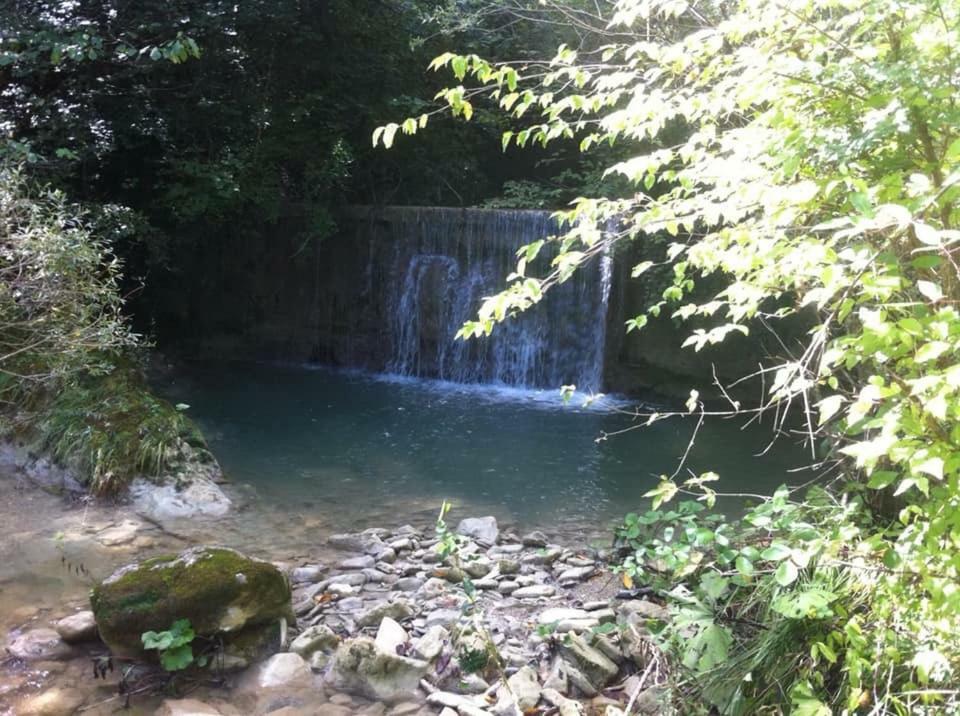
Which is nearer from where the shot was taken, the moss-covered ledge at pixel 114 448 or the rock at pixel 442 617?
the rock at pixel 442 617

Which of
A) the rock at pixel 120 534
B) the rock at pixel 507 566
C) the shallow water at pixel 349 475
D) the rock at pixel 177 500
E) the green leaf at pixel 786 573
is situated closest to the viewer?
the green leaf at pixel 786 573

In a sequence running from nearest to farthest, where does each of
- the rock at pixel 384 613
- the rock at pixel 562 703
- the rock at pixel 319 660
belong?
the rock at pixel 562 703 < the rock at pixel 319 660 < the rock at pixel 384 613

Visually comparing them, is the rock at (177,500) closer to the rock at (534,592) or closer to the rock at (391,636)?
the rock at (391,636)

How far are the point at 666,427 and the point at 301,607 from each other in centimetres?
557

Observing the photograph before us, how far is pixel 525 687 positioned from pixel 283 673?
3.38ft

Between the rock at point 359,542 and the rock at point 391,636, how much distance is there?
3.64ft

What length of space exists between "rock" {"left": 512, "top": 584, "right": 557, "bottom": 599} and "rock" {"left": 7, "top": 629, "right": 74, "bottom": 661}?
82.0 inches

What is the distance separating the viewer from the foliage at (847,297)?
183 cm

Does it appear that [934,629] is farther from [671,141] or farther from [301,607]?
[671,141]

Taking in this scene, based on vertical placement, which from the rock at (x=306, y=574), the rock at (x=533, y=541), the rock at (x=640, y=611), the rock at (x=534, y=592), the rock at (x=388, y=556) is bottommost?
the rock at (x=306, y=574)

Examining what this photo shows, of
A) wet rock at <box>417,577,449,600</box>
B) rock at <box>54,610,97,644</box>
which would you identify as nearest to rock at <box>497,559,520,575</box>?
wet rock at <box>417,577,449,600</box>

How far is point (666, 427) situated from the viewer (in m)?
8.52

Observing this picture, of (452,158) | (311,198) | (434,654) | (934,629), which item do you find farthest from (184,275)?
(934,629)

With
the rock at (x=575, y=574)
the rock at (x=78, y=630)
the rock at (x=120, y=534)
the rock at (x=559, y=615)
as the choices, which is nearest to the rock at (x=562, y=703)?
the rock at (x=559, y=615)
